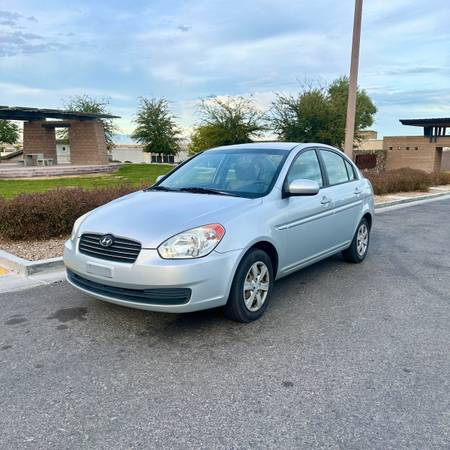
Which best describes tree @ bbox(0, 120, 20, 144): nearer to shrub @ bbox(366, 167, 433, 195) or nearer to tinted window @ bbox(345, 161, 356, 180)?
shrub @ bbox(366, 167, 433, 195)

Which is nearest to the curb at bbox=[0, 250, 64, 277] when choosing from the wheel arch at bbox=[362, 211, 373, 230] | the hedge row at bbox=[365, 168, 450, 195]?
the wheel arch at bbox=[362, 211, 373, 230]

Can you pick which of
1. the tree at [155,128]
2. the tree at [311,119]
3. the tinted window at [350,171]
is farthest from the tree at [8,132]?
the tinted window at [350,171]

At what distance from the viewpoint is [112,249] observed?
3748 mm

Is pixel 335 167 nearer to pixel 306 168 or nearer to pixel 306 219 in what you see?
pixel 306 168

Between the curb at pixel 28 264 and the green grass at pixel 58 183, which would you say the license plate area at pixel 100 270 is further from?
the green grass at pixel 58 183

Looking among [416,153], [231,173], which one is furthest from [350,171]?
[416,153]

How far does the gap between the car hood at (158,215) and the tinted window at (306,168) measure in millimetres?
876

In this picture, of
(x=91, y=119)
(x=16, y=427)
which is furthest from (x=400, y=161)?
(x=16, y=427)

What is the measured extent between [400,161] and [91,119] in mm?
22809

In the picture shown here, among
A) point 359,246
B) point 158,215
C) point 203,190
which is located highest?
point 203,190

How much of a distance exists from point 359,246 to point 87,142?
2675cm

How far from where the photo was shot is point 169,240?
11.8 ft

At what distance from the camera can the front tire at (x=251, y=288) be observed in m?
3.88

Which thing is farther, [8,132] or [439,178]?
[8,132]
